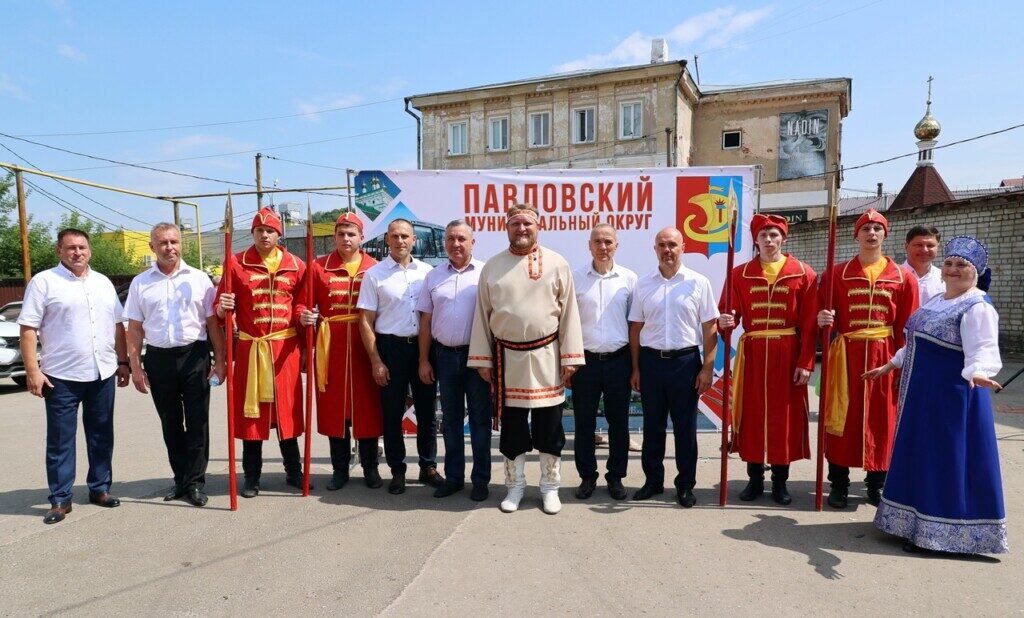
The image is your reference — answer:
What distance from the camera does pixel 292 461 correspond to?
4.52 m

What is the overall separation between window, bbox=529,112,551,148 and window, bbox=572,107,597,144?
3.37 ft

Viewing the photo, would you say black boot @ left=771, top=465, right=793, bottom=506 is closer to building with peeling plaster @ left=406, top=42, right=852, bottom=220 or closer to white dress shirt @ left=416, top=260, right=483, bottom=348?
white dress shirt @ left=416, top=260, right=483, bottom=348

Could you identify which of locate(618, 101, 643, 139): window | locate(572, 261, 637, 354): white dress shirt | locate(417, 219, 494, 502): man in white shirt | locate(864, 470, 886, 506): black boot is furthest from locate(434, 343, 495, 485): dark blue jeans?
locate(618, 101, 643, 139): window

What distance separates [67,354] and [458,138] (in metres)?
22.6

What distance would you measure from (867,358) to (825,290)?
50 cm

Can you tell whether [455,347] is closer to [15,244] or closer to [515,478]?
[515,478]

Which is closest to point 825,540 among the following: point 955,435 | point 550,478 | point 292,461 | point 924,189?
point 955,435

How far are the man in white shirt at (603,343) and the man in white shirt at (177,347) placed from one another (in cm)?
242

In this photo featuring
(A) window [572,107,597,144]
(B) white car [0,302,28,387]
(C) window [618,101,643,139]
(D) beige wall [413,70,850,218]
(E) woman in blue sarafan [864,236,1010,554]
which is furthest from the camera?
(A) window [572,107,597,144]

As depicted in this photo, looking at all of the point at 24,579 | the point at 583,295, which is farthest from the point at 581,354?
the point at 24,579

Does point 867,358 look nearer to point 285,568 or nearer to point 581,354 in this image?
point 581,354

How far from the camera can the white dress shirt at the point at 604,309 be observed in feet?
13.4

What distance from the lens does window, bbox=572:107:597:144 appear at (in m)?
23.4

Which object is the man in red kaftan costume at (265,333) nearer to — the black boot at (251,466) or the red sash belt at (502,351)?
the black boot at (251,466)
